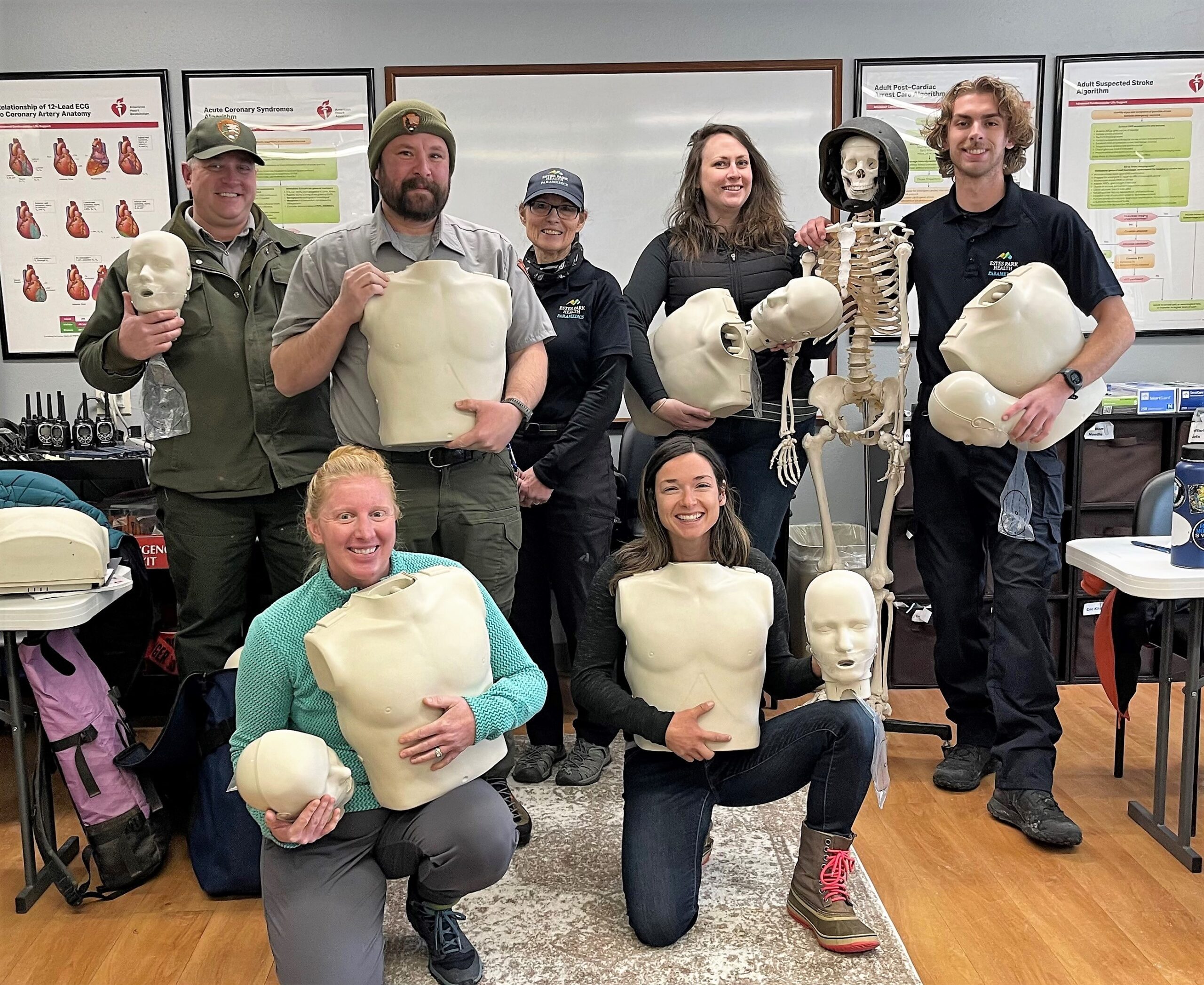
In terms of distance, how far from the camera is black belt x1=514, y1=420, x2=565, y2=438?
302 centimetres

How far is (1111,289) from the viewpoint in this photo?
2.73 m

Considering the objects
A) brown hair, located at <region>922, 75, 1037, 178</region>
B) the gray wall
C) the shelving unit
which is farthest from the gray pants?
the gray wall

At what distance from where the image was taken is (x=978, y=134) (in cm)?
278

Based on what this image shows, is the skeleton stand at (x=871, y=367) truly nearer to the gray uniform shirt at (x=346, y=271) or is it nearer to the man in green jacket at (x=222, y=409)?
the gray uniform shirt at (x=346, y=271)

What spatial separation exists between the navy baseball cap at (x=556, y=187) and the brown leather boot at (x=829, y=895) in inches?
68.2

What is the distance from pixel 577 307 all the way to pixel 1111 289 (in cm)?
140

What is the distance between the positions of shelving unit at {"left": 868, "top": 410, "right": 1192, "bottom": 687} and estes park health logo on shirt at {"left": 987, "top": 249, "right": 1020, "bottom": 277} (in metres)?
1.15

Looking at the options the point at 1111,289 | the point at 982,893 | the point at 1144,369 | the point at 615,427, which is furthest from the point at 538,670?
the point at 1144,369

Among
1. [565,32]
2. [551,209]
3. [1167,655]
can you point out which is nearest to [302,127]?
[565,32]

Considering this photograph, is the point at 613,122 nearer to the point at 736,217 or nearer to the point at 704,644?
the point at 736,217

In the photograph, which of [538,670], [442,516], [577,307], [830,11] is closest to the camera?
[538,670]

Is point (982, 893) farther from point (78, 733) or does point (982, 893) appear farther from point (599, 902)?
point (78, 733)

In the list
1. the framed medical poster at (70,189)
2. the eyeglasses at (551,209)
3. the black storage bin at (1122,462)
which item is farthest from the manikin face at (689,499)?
the framed medical poster at (70,189)

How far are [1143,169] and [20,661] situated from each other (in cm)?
428
